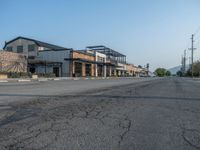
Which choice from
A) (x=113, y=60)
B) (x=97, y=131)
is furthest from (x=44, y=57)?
(x=97, y=131)

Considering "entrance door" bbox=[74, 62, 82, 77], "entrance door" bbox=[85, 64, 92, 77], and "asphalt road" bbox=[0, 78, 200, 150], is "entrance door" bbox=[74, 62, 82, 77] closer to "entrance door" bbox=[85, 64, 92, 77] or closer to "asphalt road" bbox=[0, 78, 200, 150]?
"entrance door" bbox=[85, 64, 92, 77]

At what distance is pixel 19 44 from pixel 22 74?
28.6 m

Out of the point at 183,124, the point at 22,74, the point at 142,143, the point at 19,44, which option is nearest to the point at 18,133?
the point at 142,143

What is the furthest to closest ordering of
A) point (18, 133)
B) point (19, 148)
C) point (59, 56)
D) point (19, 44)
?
point (19, 44)
point (59, 56)
point (18, 133)
point (19, 148)

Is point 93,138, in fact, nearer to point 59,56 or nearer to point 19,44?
point 59,56

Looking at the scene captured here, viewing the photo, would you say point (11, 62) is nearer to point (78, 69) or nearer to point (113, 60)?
point (78, 69)

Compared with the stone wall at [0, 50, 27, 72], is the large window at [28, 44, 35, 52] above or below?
above

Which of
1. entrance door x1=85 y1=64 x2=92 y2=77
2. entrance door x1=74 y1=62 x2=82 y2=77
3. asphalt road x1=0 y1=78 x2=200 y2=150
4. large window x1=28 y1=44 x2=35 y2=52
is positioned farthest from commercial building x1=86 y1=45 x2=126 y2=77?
asphalt road x1=0 y1=78 x2=200 y2=150

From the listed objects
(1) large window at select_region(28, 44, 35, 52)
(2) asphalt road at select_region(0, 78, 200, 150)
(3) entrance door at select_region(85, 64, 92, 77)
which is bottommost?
(2) asphalt road at select_region(0, 78, 200, 150)

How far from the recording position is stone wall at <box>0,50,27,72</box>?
4630 cm

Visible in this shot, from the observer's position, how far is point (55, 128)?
5.16 meters

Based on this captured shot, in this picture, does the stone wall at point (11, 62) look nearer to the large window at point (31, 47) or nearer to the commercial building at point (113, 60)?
the large window at point (31, 47)

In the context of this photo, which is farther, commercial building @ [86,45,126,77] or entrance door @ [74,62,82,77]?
commercial building @ [86,45,126,77]

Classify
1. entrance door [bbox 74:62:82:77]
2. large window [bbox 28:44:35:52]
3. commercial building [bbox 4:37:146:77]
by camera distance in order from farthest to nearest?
large window [bbox 28:44:35:52], entrance door [bbox 74:62:82:77], commercial building [bbox 4:37:146:77]
